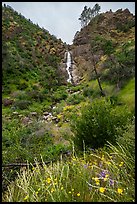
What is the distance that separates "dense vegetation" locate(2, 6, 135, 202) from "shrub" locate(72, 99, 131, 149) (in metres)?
0.02

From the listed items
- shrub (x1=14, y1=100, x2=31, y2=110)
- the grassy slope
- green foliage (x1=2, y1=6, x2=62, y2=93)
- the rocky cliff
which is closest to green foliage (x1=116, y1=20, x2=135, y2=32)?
the rocky cliff

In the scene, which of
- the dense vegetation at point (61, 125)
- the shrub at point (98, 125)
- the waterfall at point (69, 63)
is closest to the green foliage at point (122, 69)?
the dense vegetation at point (61, 125)

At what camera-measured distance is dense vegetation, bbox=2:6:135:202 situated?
107 inches

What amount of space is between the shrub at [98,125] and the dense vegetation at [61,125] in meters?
0.02

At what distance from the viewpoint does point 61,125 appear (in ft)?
46.5

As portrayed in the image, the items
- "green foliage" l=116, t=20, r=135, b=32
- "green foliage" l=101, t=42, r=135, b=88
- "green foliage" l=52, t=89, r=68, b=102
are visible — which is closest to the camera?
"green foliage" l=101, t=42, r=135, b=88

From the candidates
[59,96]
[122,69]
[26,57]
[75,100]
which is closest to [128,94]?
[122,69]

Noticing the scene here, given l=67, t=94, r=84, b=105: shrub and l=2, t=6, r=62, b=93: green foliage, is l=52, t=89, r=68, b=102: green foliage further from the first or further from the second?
l=2, t=6, r=62, b=93: green foliage

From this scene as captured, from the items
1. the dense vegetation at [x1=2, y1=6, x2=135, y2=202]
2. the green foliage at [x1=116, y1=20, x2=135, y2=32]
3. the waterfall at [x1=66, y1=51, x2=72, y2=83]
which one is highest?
the green foliage at [x1=116, y1=20, x2=135, y2=32]

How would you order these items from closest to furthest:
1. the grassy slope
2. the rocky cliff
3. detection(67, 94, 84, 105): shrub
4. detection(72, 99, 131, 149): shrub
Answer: detection(72, 99, 131, 149): shrub, the grassy slope, detection(67, 94, 84, 105): shrub, the rocky cliff

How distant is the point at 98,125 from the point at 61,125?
29.2 feet

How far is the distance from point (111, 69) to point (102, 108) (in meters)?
15.4

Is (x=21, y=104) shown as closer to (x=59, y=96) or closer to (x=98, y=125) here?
(x=59, y=96)

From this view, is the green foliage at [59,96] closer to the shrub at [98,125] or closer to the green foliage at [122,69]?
the green foliage at [122,69]
